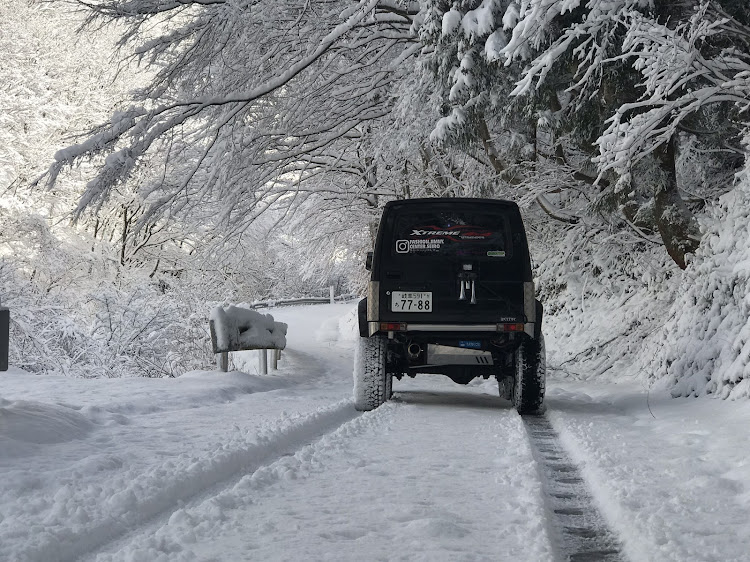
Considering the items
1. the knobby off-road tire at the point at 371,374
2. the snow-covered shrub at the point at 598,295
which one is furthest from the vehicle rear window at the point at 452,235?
the snow-covered shrub at the point at 598,295

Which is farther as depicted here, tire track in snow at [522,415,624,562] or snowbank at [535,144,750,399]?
snowbank at [535,144,750,399]

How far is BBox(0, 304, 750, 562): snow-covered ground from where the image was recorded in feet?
10.5

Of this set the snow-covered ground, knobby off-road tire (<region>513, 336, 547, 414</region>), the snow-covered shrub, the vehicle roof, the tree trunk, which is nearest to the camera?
the snow-covered ground

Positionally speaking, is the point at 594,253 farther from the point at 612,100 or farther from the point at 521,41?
the point at 521,41

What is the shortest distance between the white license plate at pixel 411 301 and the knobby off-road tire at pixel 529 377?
1042 millimetres

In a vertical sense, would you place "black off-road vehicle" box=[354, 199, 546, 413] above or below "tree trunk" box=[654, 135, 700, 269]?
below

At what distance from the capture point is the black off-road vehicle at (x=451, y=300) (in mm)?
7660

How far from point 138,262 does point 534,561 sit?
26383 mm

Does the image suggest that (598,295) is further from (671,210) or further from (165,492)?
(165,492)

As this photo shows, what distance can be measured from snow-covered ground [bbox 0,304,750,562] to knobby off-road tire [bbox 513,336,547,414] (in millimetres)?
266

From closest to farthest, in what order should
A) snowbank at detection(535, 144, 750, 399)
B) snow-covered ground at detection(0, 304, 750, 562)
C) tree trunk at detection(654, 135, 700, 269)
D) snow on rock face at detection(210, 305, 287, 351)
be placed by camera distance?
snow-covered ground at detection(0, 304, 750, 562) < snowbank at detection(535, 144, 750, 399) < tree trunk at detection(654, 135, 700, 269) < snow on rock face at detection(210, 305, 287, 351)

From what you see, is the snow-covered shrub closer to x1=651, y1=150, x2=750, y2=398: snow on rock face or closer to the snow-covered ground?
x1=651, y1=150, x2=750, y2=398: snow on rock face

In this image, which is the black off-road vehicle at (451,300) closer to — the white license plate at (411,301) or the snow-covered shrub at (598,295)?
the white license plate at (411,301)

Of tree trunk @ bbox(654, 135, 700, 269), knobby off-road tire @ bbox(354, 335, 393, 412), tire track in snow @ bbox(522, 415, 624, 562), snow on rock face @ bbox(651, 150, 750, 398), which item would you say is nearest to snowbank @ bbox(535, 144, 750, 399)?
snow on rock face @ bbox(651, 150, 750, 398)
